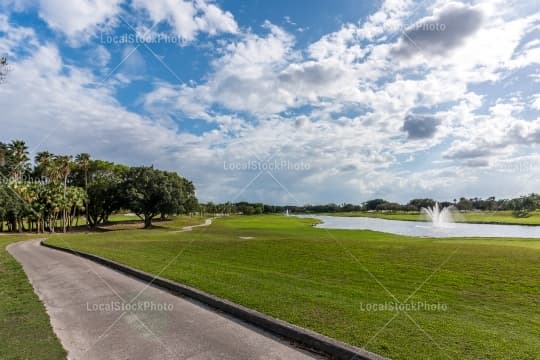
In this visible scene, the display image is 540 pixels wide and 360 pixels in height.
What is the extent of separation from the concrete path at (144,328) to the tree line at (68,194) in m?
54.0

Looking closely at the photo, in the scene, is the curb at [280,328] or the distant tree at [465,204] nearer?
the curb at [280,328]

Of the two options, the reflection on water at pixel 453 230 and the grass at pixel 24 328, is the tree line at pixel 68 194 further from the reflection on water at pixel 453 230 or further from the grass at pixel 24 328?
the grass at pixel 24 328

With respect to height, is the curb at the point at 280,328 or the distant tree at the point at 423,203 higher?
the distant tree at the point at 423,203

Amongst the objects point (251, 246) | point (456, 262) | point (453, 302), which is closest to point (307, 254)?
point (251, 246)

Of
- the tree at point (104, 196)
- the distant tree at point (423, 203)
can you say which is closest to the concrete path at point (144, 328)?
the tree at point (104, 196)

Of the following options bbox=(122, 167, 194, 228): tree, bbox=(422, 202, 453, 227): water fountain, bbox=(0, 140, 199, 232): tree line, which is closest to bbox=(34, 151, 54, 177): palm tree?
bbox=(0, 140, 199, 232): tree line

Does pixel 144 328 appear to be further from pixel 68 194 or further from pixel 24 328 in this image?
pixel 68 194

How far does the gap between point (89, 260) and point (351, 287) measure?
48.2ft

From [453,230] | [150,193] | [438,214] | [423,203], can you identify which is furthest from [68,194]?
[423,203]

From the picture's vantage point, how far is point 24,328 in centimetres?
739

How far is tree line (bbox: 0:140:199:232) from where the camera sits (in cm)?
5978

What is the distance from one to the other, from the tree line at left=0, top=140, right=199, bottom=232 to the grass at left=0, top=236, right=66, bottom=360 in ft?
176

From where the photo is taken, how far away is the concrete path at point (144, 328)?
616cm

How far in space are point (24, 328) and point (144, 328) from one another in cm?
259
